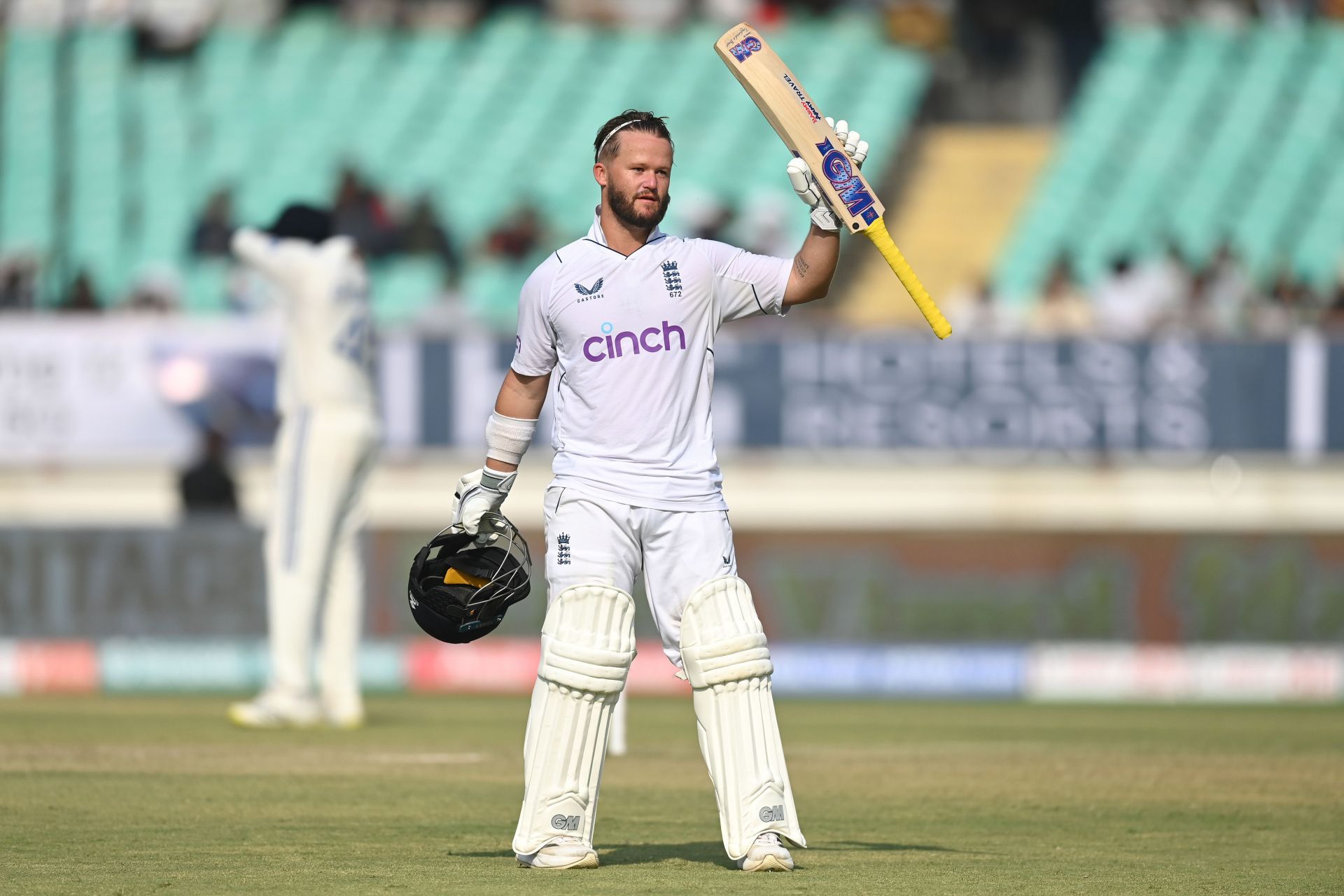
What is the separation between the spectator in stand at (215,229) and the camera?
19391 mm

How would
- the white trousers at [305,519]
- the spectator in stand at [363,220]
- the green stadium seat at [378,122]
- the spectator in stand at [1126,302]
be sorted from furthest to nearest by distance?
the green stadium seat at [378,122], the spectator in stand at [363,220], the spectator in stand at [1126,302], the white trousers at [305,519]

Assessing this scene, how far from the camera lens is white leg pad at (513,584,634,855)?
19.8 ft

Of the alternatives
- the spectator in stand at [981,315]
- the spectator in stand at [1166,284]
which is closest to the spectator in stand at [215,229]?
the spectator in stand at [981,315]

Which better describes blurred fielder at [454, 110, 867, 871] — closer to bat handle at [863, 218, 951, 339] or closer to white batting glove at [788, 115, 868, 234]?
white batting glove at [788, 115, 868, 234]

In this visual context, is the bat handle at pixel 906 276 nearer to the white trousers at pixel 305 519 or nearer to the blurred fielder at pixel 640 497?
the blurred fielder at pixel 640 497

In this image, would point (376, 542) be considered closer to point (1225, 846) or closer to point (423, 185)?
point (423, 185)

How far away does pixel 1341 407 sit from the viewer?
55.9ft

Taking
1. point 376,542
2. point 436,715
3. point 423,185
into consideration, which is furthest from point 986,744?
point 423,185

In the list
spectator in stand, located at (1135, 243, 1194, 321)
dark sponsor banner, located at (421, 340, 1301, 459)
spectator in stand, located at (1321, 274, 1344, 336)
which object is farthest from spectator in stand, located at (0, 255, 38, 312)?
spectator in stand, located at (1321, 274, 1344, 336)

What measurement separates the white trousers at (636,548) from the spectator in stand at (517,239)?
13069 mm

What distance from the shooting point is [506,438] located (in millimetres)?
6379

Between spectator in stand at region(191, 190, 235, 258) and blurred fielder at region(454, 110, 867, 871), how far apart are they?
1359 centimetres

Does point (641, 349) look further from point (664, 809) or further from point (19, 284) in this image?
point (19, 284)

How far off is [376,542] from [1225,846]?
9.27 meters
